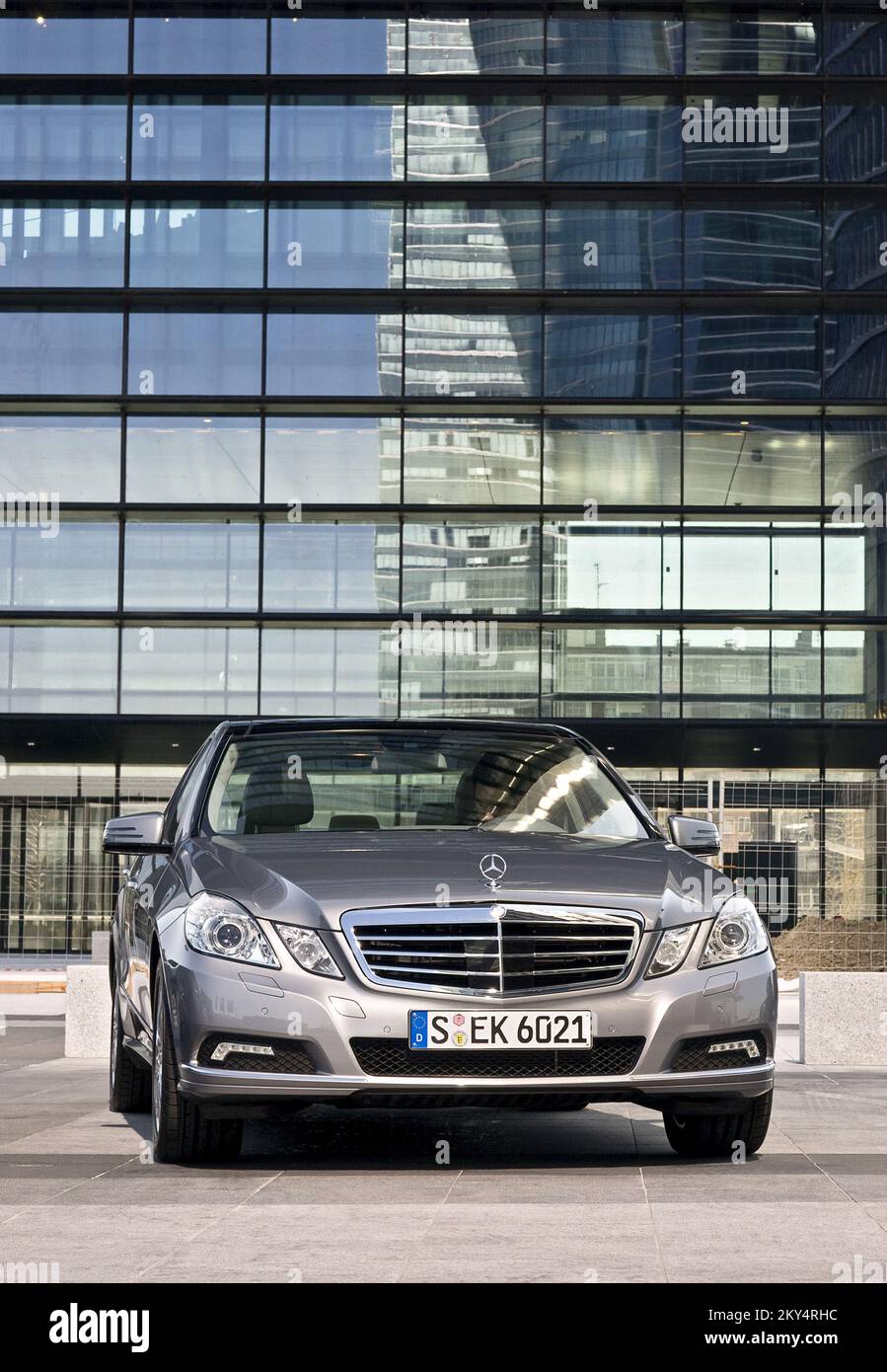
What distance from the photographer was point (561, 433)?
3058 centimetres

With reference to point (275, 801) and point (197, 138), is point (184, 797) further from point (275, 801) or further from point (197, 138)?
point (197, 138)

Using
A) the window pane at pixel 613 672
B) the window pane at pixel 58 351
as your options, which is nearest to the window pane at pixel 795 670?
the window pane at pixel 613 672

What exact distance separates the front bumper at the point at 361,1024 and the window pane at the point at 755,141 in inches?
1032

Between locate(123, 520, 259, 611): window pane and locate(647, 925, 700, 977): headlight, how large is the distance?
24.2 metres

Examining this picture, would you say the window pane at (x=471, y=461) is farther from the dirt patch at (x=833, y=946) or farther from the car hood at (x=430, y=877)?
the car hood at (x=430, y=877)

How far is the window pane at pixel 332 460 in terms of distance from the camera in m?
30.4

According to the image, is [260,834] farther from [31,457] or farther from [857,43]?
[857,43]

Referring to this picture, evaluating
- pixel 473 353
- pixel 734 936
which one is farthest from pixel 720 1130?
pixel 473 353

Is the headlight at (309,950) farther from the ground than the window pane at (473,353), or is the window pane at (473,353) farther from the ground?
the window pane at (473,353)

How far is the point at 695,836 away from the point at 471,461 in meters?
23.6

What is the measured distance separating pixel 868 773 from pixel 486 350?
9.05 metres

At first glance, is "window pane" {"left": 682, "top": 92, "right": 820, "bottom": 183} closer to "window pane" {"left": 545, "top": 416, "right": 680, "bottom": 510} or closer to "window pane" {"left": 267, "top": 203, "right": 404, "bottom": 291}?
"window pane" {"left": 545, "top": 416, "right": 680, "bottom": 510}

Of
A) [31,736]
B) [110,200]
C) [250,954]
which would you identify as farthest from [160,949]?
[110,200]

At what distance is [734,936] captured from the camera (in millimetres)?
6551
